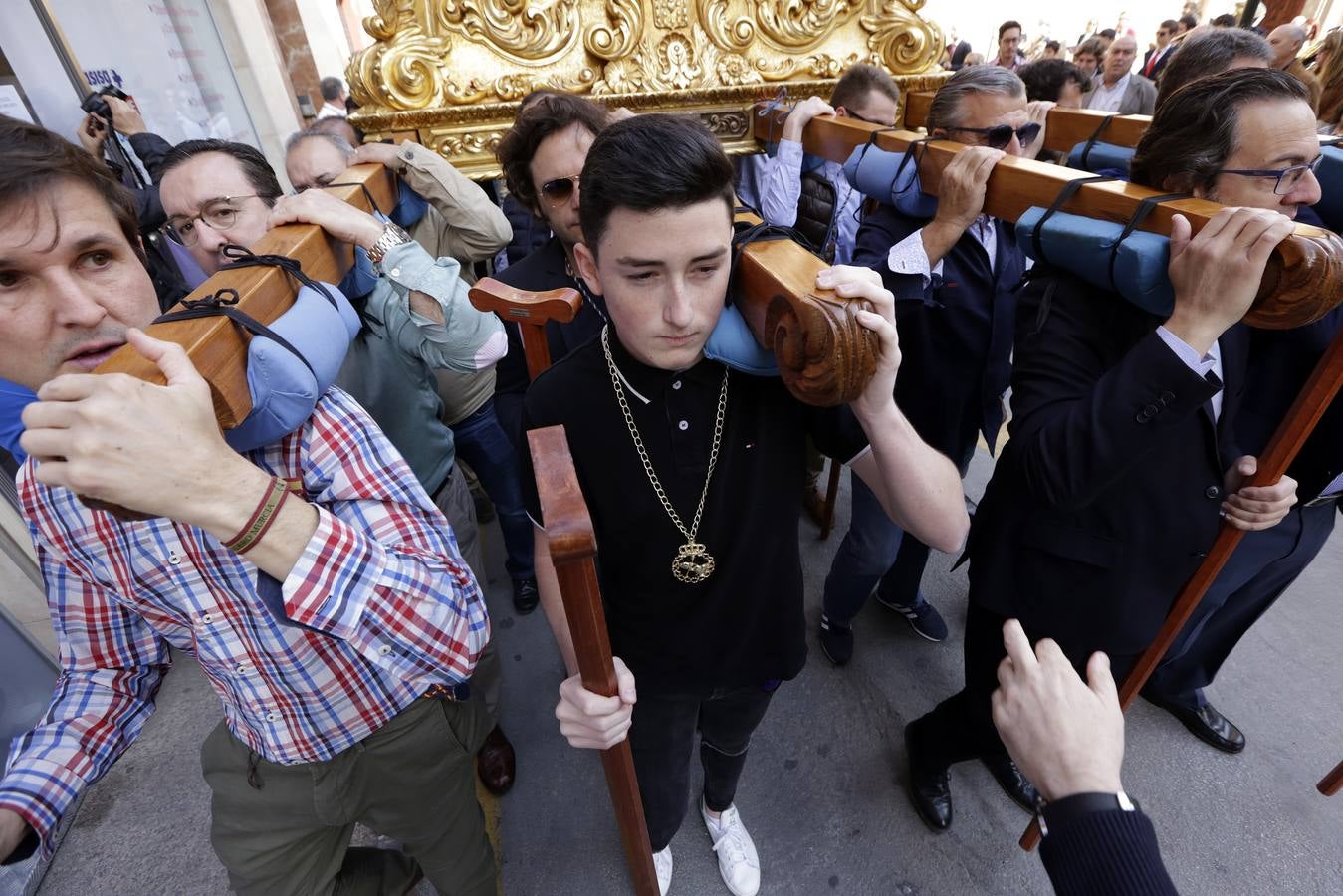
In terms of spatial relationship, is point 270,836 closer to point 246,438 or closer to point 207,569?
point 207,569

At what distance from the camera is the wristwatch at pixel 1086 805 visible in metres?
0.94

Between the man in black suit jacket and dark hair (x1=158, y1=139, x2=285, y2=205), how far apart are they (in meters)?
2.19

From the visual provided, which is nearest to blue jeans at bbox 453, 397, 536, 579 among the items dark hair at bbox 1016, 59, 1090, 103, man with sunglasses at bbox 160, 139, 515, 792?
man with sunglasses at bbox 160, 139, 515, 792

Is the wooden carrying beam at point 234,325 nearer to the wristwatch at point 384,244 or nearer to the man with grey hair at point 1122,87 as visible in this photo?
the wristwatch at point 384,244

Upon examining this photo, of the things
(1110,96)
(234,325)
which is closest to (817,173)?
(234,325)

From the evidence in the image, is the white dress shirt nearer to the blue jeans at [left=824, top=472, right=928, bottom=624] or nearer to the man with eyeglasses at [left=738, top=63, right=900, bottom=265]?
the man with eyeglasses at [left=738, top=63, right=900, bottom=265]

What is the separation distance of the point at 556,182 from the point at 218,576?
1.42 metres

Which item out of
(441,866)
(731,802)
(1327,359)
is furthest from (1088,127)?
(441,866)

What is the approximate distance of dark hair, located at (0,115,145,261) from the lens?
1.04 metres

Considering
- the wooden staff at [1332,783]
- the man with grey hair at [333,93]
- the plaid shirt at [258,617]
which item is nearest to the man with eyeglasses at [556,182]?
the plaid shirt at [258,617]

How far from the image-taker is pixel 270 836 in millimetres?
1411

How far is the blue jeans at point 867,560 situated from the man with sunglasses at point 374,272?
1.50 metres

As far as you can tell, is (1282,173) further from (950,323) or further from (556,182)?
(556,182)

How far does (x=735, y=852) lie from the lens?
209cm
